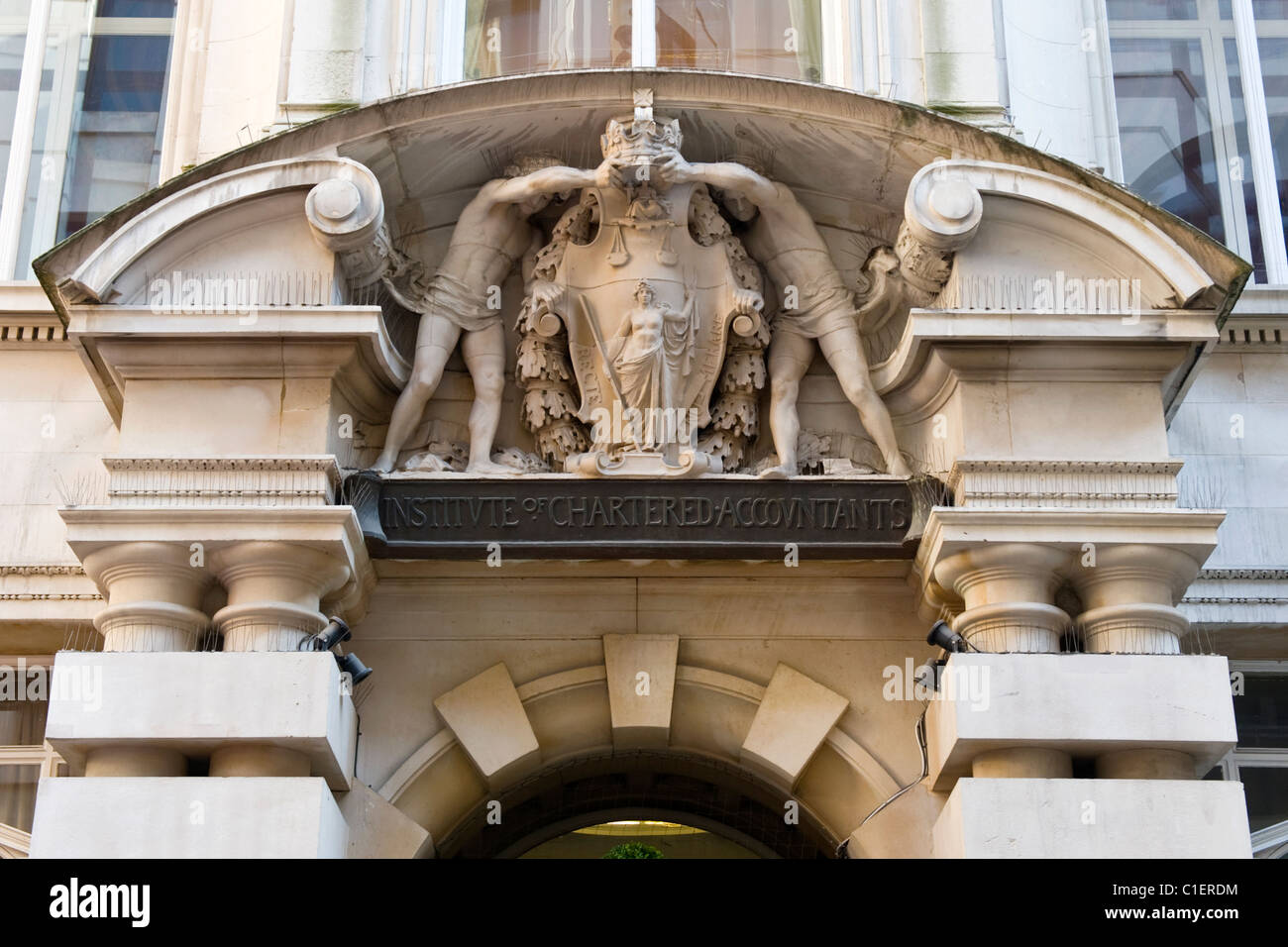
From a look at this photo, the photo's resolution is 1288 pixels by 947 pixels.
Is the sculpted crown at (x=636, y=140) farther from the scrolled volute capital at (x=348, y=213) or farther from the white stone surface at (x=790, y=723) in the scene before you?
the white stone surface at (x=790, y=723)

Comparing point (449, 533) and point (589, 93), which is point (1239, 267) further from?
point (449, 533)

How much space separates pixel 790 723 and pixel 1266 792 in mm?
3340

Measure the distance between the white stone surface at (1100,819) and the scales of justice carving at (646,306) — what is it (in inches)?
101

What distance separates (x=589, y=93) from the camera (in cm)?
1348

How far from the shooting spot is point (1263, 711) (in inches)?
552

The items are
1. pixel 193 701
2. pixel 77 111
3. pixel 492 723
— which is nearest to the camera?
pixel 193 701

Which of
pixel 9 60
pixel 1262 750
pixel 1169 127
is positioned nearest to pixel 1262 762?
pixel 1262 750

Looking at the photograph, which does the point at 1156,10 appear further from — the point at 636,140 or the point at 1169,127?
the point at 636,140

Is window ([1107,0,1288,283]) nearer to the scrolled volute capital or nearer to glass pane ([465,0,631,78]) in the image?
glass pane ([465,0,631,78])

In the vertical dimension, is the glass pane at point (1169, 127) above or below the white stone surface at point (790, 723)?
above

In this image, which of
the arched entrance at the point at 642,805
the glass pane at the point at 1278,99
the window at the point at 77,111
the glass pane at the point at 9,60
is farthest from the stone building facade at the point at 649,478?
the glass pane at the point at 9,60

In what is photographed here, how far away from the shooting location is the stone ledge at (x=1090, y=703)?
38.9 ft

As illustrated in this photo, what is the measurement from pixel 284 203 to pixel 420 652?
3.06 m

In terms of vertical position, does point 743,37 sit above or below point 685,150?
above
